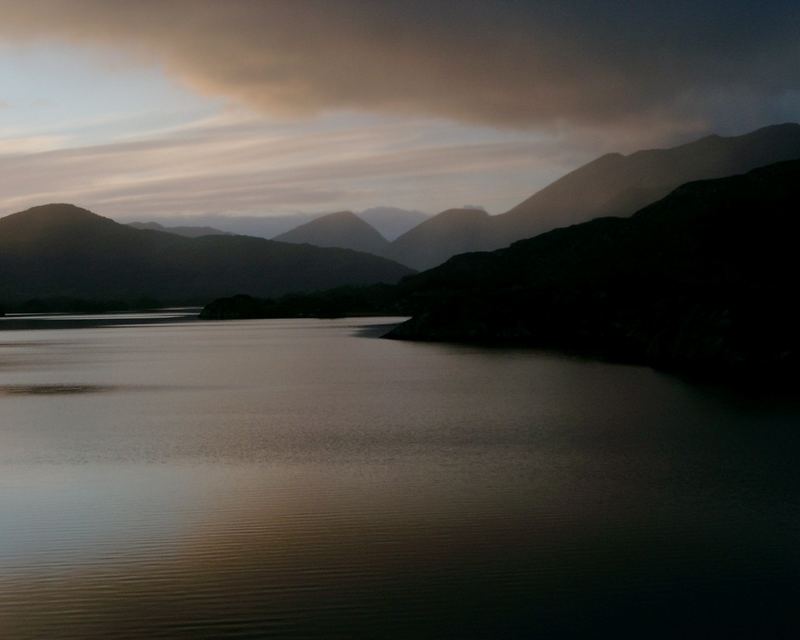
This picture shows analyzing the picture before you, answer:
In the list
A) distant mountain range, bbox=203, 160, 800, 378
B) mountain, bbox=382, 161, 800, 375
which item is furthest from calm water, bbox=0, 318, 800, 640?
mountain, bbox=382, 161, 800, 375

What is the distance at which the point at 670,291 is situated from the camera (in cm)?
10794

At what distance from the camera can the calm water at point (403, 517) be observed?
15.1m

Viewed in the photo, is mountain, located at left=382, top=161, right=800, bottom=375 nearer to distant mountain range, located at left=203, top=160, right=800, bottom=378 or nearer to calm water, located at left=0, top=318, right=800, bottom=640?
distant mountain range, located at left=203, top=160, right=800, bottom=378

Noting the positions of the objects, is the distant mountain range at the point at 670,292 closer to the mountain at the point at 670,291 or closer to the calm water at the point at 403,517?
the mountain at the point at 670,291

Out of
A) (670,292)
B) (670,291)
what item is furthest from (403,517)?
(670,291)

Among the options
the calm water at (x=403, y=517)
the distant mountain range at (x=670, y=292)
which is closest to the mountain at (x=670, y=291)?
the distant mountain range at (x=670, y=292)

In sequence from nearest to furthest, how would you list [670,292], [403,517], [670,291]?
[403,517]
[670,292]
[670,291]

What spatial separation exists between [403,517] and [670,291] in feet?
304

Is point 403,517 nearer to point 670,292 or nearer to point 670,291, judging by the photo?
point 670,292

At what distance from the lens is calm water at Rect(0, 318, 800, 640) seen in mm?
15117

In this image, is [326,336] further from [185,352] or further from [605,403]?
[605,403]

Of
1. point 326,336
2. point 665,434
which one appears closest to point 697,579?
point 665,434

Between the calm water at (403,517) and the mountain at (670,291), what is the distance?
1869 centimetres

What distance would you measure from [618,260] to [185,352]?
96290 mm
